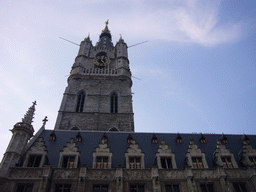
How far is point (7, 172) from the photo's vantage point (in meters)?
15.5

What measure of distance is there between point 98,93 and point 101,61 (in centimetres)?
1186

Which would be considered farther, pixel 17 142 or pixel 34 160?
pixel 17 142

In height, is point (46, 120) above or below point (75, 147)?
above

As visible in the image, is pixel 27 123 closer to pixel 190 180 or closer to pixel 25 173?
pixel 25 173

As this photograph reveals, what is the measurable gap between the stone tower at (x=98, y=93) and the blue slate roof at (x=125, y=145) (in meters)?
12.7

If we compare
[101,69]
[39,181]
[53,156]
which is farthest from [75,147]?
[101,69]

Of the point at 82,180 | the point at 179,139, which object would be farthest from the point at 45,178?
the point at 179,139

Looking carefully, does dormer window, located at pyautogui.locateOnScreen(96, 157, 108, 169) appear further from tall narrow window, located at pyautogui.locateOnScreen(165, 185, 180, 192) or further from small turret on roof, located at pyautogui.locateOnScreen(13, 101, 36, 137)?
small turret on roof, located at pyautogui.locateOnScreen(13, 101, 36, 137)

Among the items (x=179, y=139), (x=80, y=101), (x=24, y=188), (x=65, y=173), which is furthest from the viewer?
(x=80, y=101)

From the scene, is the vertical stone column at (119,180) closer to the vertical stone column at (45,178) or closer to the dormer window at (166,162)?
the dormer window at (166,162)

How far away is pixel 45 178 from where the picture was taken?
49.6 ft

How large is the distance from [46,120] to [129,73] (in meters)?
26.1

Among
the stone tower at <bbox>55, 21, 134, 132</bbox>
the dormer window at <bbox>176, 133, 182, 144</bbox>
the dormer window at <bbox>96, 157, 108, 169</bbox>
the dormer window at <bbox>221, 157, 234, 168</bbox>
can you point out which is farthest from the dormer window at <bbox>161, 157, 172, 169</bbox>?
the stone tower at <bbox>55, 21, 134, 132</bbox>

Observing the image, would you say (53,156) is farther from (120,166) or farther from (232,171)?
(232,171)
